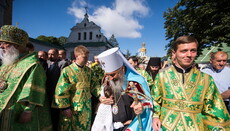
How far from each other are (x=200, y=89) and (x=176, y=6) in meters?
18.9

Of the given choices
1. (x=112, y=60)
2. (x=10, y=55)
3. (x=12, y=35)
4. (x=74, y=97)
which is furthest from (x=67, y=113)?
(x=12, y=35)

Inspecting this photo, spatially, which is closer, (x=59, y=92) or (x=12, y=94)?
(x=12, y=94)

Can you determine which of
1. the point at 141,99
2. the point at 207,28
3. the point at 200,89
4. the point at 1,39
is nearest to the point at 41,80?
the point at 1,39

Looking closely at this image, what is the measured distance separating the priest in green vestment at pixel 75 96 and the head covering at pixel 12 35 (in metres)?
1.16

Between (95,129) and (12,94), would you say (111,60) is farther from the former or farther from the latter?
(12,94)

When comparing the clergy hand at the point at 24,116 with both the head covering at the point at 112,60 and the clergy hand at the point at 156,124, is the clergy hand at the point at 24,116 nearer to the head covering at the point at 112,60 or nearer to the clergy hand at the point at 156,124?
the head covering at the point at 112,60

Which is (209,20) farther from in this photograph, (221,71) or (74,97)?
(74,97)

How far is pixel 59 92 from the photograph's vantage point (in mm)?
3129

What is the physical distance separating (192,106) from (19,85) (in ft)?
8.32

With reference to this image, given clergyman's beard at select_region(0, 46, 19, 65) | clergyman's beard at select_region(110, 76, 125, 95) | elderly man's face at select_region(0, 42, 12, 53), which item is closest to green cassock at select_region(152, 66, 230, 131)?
clergyman's beard at select_region(110, 76, 125, 95)

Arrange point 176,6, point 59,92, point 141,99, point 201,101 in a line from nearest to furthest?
point 201,101
point 141,99
point 59,92
point 176,6

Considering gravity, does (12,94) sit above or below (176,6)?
below

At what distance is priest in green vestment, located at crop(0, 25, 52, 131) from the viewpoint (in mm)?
2197

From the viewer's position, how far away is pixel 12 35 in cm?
235
